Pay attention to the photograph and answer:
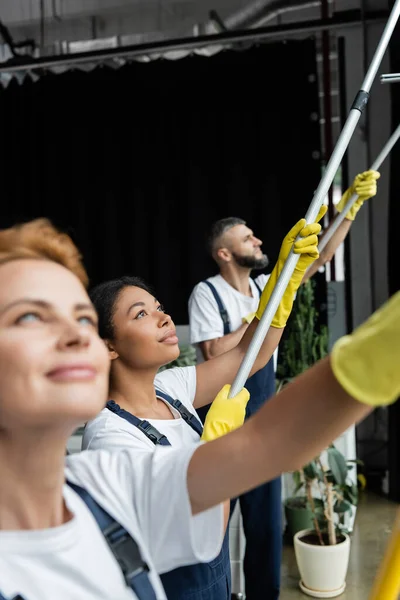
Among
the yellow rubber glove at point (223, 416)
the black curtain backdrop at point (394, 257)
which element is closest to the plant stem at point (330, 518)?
the black curtain backdrop at point (394, 257)

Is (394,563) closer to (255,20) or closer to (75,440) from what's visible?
(75,440)

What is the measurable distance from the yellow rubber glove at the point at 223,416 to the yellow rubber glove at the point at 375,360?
0.54 metres

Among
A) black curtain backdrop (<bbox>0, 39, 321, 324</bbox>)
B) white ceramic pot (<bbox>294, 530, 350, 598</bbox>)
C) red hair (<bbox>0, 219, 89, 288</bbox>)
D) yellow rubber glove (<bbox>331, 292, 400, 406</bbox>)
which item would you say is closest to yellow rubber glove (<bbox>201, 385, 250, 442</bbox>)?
red hair (<bbox>0, 219, 89, 288</bbox>)

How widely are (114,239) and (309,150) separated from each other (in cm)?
160

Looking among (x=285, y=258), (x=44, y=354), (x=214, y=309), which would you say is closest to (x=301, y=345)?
(x=214, y=309)

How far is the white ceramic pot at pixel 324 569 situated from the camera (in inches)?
108

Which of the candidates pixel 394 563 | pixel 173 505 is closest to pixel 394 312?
pixel 394 563

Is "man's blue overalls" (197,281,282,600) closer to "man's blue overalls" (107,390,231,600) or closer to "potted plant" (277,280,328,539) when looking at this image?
"potted plant" (277,280,328,539)

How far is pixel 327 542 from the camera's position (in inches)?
112

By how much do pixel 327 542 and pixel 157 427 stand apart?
5.66 ft

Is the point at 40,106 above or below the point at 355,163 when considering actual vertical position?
above

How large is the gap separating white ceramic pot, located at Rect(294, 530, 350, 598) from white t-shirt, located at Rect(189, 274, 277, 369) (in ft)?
3.25

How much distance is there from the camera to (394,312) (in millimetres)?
621

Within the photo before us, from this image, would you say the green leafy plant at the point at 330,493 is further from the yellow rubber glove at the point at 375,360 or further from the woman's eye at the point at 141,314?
the yellow rubber glove at the point at 375,360
